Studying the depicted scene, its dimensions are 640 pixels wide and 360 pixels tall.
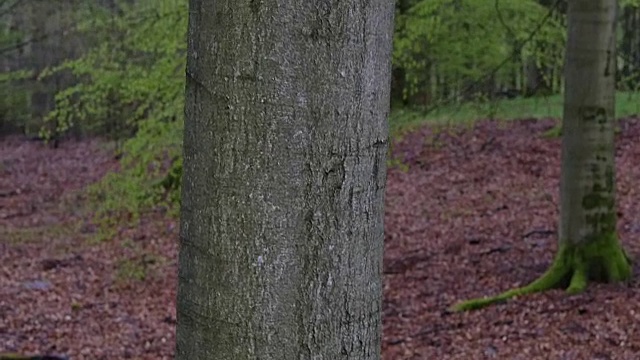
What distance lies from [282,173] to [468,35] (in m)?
8.01

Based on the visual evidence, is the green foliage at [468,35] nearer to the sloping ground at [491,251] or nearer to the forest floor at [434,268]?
the forest floor at [434,268]

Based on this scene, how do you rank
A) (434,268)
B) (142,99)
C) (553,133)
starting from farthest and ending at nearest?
1. (553,133)
2. (434,268)
3. (142,99)

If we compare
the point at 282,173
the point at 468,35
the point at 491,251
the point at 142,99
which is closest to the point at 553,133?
the point at 491,251

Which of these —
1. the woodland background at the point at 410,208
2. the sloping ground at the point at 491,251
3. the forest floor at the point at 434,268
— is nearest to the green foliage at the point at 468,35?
the woodland background at the point at 410,208

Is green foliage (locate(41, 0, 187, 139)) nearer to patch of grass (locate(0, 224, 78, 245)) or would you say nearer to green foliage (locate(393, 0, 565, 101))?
green foliage (locate(393, 0, 565, 101))

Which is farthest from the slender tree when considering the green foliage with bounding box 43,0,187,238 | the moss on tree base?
the green foliage with bounding box 43,0,187,238

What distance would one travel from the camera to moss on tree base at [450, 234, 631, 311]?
7.97 m

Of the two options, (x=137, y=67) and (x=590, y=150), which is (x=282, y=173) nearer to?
(x=590, y=150)

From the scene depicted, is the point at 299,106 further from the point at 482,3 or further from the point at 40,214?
the point at 40,214

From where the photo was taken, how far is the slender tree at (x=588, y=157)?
301 inches

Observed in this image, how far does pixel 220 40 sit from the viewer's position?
1592 mm

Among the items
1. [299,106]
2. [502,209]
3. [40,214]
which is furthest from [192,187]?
[40,214]

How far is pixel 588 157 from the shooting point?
7.81m

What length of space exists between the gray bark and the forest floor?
66 cm
